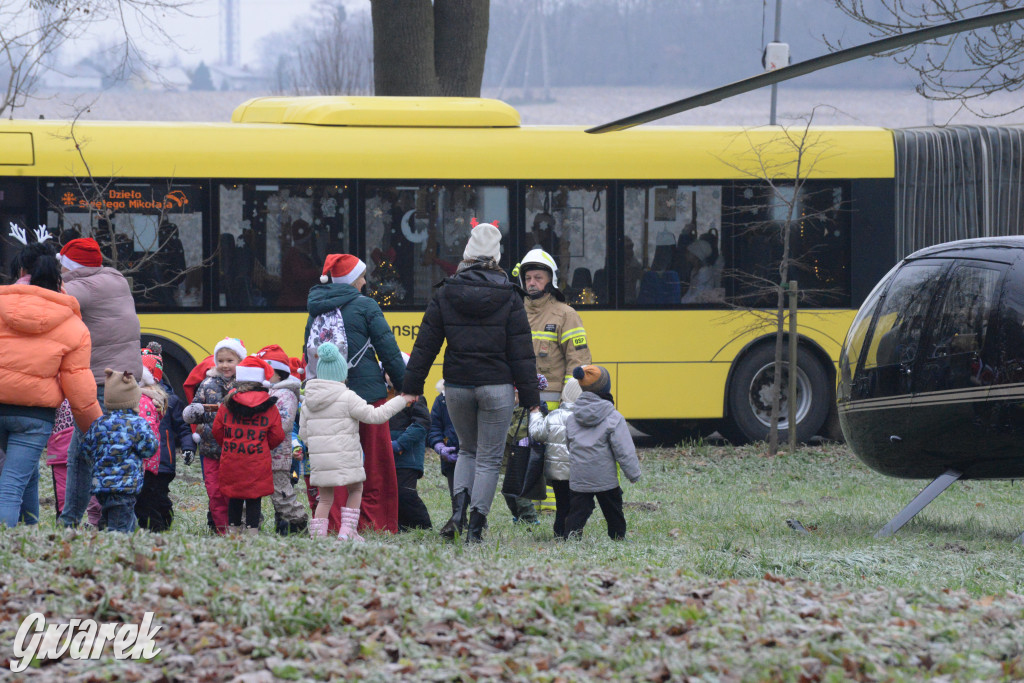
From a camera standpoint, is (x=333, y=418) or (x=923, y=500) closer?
(x=333, y=418)

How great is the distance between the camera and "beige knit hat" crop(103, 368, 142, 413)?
7.67 m

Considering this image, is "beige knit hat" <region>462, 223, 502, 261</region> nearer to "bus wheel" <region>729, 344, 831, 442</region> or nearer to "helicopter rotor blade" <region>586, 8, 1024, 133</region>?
"helicopter rotor blade" <region>586, 8, 1024, 133</region>

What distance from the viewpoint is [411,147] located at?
551 inches

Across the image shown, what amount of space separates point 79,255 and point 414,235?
5831mm

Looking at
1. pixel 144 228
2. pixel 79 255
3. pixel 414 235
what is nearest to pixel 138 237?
pixel 144 228

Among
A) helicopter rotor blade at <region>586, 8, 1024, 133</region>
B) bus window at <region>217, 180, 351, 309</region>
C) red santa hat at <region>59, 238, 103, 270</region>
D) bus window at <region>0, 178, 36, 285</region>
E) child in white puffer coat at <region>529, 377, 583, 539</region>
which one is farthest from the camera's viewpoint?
bus window at <region>217, 180, 351, 309</region>

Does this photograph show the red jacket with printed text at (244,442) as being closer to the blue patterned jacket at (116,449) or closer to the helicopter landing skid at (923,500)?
the blue patterned jacket at (116,449)

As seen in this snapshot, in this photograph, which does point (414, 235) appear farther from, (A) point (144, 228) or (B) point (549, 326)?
(B) point (549, 326)

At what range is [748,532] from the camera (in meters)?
9.09

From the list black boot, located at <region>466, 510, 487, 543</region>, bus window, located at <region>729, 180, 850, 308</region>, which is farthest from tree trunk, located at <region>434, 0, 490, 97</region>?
black boot, located at <region>466, 510, 487, 543</region>

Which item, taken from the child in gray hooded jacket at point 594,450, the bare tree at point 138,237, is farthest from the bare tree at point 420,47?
the child in gray hooded jacket at point 594,450

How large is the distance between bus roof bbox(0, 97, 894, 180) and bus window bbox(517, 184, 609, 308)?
20 centimetres

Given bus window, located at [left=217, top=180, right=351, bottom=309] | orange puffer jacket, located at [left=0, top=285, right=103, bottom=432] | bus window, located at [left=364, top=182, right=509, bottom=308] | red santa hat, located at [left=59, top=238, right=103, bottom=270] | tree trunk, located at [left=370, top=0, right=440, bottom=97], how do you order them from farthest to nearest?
tree trunk, located at [left=370, top=0, right=440, bottom=97], bus window, located at [left=364, top=182, right=509, bottom=308], bus window, located at [left=217, top=180, right=351, bottom=309], red santa hat, located at [left=59, top=238, right=103, bottom=270], orange puffer jacket, located at [left=0, top=285, right=103, bottom=432]

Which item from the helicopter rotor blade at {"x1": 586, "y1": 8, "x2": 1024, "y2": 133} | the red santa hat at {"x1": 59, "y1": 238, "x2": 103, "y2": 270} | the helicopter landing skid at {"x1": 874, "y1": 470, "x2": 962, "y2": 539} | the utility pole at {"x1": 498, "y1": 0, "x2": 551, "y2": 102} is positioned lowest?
the helicopter landing skid at {"x1": 874, "y1": 470, "x2": 962, "y2": 539}
